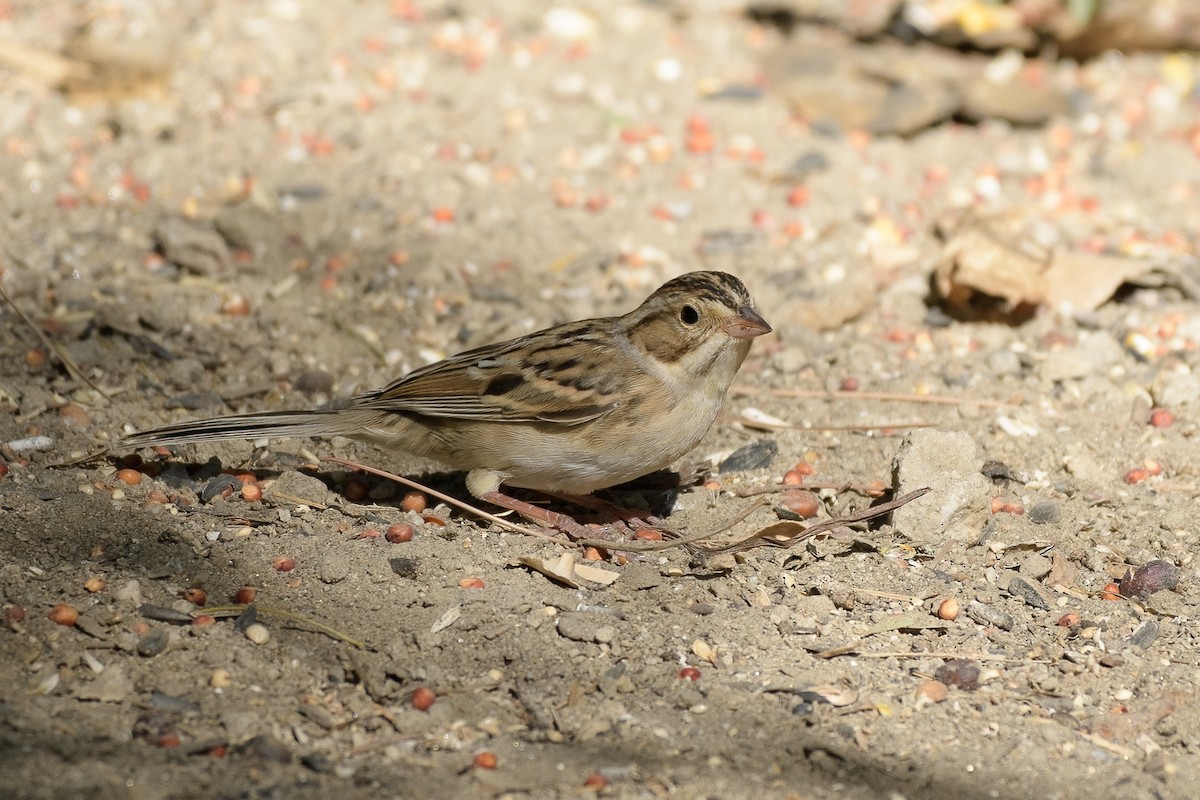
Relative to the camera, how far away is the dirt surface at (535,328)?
3869 millimetres

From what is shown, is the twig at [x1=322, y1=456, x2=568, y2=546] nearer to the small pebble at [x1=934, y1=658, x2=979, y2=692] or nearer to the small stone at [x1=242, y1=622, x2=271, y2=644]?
the small stone at [x1=242, y1=622, x2=271, y2=644]

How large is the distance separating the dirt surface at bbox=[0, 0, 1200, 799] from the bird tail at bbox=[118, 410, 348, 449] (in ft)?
0.67

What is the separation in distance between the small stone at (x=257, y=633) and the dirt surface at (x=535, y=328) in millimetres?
21

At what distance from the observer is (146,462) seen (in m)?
5.07

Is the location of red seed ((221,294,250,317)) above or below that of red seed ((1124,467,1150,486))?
below

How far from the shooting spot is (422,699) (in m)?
3.94

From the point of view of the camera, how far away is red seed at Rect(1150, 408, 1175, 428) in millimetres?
5645

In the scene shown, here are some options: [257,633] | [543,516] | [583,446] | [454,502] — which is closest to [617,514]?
[543,516]

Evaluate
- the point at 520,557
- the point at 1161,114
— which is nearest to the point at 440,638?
the point at 520,557

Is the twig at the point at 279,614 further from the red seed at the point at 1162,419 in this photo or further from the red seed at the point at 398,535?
the red seed at the point at 1162,419

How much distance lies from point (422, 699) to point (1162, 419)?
11.5ft

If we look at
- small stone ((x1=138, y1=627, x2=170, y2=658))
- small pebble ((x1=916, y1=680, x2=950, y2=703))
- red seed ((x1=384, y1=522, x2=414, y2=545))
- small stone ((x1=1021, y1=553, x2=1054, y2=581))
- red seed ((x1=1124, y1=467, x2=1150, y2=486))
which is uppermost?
red seed ((x1=1124, y1=467, x2=1150, y2=486))

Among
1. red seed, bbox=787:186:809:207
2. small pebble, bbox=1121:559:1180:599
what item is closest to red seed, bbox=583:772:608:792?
small pebble, bbox=1121:559:1180:599

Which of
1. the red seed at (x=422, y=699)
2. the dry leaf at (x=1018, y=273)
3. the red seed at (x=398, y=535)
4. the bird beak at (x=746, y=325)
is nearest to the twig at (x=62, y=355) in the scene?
the red seed at (x=398, y=535)
